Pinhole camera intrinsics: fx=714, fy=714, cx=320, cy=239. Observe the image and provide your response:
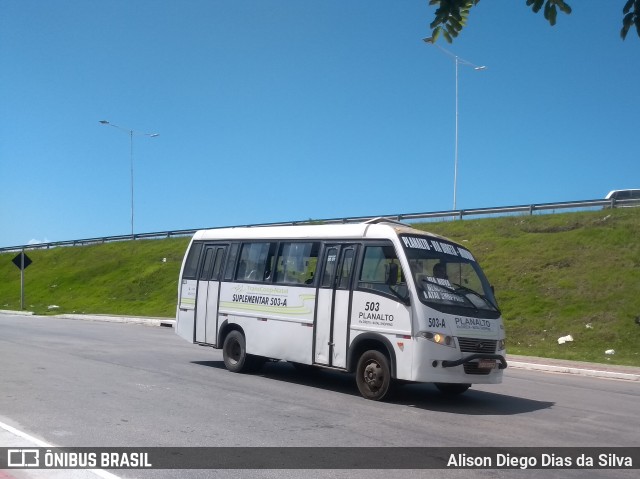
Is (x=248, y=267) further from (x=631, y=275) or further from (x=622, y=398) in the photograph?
(x=631, y=275)

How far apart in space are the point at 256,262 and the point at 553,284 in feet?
45.7

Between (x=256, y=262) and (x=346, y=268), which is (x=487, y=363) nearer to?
(x=346, y=268)

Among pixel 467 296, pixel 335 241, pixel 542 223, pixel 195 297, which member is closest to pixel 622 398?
pixel 467 296

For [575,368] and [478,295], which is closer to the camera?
[478,295]

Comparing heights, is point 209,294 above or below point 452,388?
above

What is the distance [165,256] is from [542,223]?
26.6 m

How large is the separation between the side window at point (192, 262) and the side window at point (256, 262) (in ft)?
5.28

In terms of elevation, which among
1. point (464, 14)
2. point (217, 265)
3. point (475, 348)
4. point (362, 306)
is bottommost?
point (475, 348)

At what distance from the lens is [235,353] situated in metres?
14.7

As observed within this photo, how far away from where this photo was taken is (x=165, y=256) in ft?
159

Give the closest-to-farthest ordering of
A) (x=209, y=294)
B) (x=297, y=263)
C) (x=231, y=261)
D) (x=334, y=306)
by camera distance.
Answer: (x=334, y=306) → (x=297, y=263) → (x=231, y=261) → (x=209, y=294)

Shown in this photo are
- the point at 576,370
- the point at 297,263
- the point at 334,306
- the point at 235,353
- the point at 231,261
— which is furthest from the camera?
the point at 576,370

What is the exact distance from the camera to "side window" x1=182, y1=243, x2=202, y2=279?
53.0 ft

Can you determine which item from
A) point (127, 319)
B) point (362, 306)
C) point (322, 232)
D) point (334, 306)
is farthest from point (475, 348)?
point (127, 319)
